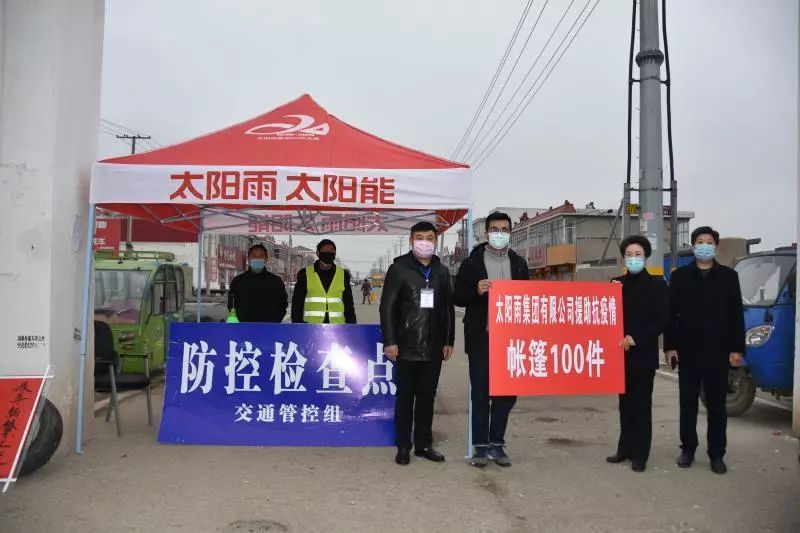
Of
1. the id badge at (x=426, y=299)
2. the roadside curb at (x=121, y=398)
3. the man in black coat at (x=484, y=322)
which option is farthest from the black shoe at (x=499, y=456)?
the roadside curb at (x=121, y=398)

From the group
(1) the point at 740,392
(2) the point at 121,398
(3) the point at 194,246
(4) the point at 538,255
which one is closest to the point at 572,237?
(4) the point at 538,255

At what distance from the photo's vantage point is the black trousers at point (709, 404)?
5.05m

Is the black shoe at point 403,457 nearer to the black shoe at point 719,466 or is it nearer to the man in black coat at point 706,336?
the man in black coat at point 706,336

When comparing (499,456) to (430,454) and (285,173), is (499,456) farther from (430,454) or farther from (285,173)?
(285,173)

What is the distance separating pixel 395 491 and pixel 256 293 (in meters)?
3.31

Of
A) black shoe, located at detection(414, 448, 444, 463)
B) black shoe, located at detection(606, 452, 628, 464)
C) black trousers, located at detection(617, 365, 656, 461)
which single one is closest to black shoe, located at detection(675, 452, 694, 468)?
black trousers, located at detection(617, 365, 656, 461)

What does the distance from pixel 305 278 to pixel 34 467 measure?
3003mm

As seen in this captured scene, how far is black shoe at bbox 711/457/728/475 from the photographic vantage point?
5031 mm

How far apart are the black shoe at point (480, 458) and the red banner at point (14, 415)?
3296 millimetres

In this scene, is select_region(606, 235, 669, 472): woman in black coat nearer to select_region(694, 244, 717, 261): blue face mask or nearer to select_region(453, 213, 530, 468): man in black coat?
select_region(694, 244, 717, 261): blue face mask

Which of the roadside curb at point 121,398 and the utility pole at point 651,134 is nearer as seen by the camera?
the roadside curb at point 121,398

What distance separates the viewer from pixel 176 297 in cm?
1090

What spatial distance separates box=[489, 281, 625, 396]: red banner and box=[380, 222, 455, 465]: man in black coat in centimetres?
47

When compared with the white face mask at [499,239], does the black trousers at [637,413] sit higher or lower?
lower
